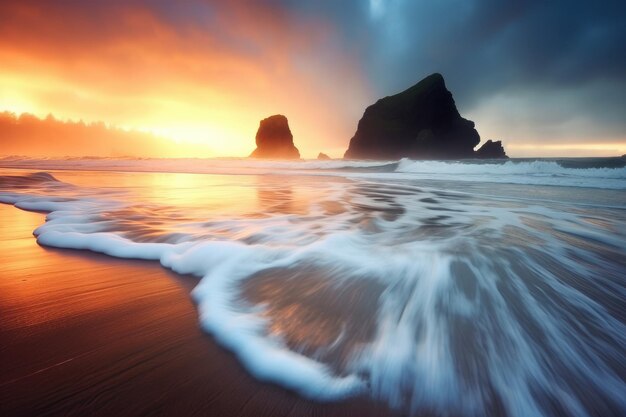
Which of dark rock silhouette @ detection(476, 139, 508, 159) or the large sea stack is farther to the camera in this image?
dark rock silhouette @ detection(476, 139, 508, 159)

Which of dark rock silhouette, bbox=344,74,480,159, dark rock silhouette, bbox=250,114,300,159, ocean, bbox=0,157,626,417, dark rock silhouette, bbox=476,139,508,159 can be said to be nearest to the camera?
ocean, bbox=0,157,626,417

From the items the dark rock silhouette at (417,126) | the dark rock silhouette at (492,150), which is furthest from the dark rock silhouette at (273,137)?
the dark rock silhouette at (492,150)

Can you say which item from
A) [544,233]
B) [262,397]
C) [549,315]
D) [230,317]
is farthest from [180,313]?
[544,233]

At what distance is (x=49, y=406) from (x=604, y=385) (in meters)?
2.13

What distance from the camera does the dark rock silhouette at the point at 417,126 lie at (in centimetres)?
6175

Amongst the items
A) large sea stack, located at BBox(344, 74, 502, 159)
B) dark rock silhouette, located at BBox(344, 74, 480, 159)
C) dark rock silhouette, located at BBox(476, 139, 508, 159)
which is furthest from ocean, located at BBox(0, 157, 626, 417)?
dark rock silhouette, located at BBox(476, 139, 508, 159)

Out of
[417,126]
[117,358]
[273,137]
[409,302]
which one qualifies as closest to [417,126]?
[417,126]

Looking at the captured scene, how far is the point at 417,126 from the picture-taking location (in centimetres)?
6300

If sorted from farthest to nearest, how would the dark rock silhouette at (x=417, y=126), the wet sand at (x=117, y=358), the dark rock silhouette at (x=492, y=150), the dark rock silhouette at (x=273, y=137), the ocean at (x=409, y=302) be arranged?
the dark rock silhouette at (x=273, y=137), the dark rock silhouette at (x=492, y=150), the dark rock silhouette at (x=417, y=126), the ocean at (x=409, y=302), the wet sand at (x=117, y=358)

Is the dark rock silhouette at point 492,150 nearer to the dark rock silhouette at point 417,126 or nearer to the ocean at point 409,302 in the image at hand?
the dark rock silhouette at point 417,126

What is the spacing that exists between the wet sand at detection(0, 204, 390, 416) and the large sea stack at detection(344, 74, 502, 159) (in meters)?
63.4

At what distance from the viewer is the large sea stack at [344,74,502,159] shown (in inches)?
2431

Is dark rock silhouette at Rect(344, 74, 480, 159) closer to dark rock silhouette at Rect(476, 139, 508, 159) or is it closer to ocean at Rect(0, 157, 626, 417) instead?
Result: dark rock silhouette at Rect(476, 139, 508, 159)

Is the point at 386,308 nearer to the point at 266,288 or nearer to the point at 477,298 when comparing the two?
the point at 477,298
